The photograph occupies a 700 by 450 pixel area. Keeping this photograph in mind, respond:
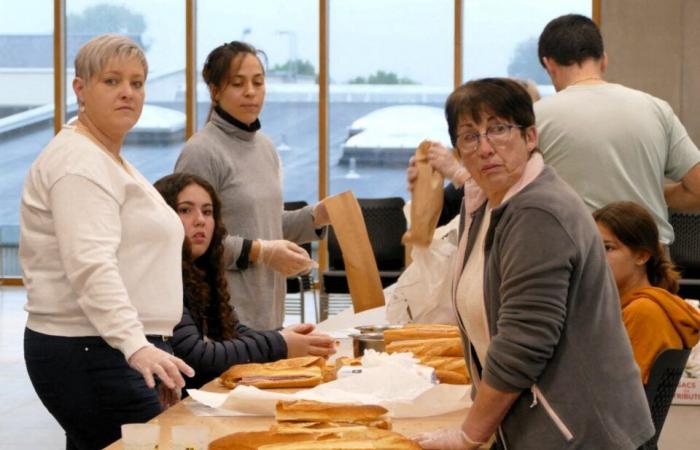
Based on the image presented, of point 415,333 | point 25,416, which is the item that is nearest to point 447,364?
point 415,333

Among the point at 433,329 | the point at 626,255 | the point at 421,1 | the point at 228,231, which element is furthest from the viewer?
the point at 421,1

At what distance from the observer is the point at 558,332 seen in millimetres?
1801

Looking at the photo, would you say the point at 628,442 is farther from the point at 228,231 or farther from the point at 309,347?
the point at 228,231

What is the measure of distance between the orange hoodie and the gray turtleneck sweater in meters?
1.23

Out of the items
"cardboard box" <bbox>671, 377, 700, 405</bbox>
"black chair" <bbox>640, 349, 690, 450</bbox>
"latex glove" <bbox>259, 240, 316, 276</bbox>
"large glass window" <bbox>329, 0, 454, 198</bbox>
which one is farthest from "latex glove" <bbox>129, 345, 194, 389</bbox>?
"large glass window" <bbox>329, 0, 454, 198</bbox>

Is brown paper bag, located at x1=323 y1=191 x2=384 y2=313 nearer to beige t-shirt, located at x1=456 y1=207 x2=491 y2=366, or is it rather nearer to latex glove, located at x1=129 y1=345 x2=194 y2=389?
latex glove, located at x1=129 y1=345 x2=194 y2=389

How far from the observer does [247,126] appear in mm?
3572

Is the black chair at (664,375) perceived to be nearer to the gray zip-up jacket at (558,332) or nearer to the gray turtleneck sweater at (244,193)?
the gray zip-up jacket at (558,332)

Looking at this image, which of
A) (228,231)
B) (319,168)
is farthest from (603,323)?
(319,168)

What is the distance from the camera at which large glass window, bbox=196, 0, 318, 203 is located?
10828mm

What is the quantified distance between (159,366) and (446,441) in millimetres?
554

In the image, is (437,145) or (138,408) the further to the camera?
(437,145)

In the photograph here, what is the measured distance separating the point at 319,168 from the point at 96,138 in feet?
27.6

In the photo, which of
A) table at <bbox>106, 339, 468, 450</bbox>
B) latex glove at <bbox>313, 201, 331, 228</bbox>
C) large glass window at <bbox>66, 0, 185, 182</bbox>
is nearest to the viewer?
table at <bbox>106, 339, 468, 450</bbox>
